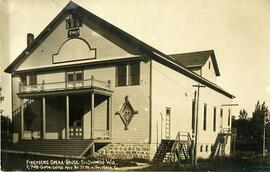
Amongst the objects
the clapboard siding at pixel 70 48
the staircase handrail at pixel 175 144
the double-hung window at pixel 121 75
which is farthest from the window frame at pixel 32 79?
the staircase handrail at pixel 175 144

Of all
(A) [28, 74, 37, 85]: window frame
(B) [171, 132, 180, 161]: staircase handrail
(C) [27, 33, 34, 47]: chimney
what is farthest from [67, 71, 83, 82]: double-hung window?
(B) [171, 132, 180, 161]: staircase handrail

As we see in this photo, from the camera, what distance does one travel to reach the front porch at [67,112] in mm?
8289

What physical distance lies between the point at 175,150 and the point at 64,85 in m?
3.54

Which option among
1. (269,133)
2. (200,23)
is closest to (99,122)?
(200,23)

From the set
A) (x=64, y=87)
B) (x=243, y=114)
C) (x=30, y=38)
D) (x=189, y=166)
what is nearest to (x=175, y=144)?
(x=189, y=166)

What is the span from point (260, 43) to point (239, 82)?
1.02 m

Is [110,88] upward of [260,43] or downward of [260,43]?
downward

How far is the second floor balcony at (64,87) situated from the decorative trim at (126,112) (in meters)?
0.61

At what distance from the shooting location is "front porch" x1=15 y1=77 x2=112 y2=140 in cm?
829

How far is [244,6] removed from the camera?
6793 millimetres

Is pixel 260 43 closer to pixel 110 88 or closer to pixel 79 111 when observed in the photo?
pixel 110 88

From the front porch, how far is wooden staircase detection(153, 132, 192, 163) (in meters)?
1.41

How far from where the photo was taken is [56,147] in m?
8.11

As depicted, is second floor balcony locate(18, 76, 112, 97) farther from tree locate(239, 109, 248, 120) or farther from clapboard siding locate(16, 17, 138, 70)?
tree locate(239, 109, 248, 120)
